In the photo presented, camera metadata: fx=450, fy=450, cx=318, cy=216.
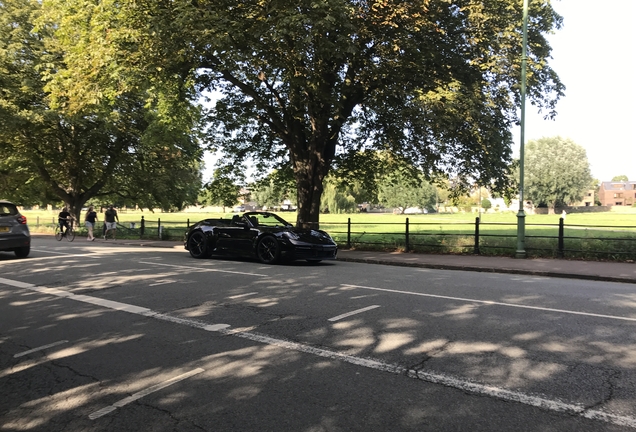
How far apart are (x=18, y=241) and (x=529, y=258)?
610 inches

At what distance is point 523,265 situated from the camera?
494 inches

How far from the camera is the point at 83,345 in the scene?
489 cm

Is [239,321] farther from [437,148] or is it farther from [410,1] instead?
[437,148]

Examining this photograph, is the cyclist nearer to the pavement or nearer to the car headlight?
the pavement

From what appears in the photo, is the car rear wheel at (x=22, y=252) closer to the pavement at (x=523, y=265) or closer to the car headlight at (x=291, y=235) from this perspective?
the car headlight at (x=291, y=235)

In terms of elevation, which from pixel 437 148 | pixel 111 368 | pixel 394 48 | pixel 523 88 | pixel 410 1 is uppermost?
pixel 410 1

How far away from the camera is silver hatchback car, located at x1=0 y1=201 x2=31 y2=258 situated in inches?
500

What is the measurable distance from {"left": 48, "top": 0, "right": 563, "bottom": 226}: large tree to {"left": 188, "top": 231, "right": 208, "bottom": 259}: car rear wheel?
5.37 meters

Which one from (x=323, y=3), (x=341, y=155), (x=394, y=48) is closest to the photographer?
(x=323, y=3)

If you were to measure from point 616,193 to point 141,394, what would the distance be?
177 m

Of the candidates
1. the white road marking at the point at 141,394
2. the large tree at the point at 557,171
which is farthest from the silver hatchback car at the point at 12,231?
the large tree at the point at 557,171

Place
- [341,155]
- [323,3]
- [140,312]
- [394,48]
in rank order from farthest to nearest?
[341,155], [394,48], [323,3], [140,312]

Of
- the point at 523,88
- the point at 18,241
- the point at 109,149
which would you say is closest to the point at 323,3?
the point at 523,88

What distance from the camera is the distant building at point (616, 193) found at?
479ft
